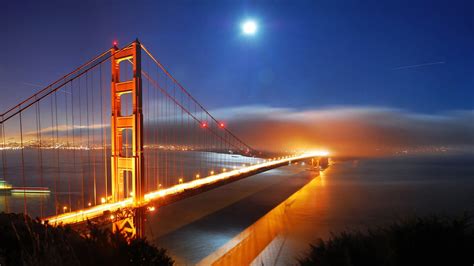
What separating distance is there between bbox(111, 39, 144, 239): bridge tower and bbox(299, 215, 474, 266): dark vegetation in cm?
1056

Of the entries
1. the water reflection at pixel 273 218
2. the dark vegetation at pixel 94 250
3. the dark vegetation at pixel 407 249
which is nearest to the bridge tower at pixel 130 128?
the water reflection at pixel 273 218

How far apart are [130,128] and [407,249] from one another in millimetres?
12469

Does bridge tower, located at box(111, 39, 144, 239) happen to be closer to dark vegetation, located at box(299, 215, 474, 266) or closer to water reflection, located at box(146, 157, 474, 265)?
water reflection, located at box(146, 157, 474, 265)

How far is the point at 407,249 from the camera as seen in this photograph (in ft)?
15.4

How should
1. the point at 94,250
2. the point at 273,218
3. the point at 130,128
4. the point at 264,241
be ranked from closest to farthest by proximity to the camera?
the point at 94,250 → the point at 130,128 → the point at 264,241 → the point at 273,218

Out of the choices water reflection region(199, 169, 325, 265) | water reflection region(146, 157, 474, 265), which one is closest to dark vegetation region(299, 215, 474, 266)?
water reflection region(146, 157, 474, 265)

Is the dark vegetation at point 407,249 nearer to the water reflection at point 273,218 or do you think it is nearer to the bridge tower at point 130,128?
the water reflection at point 273,218

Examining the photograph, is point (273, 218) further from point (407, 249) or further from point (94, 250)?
point (94, 250)

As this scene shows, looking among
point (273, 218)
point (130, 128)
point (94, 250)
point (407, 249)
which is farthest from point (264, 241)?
point (94, 250)

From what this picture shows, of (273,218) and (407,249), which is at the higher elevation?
(407,249)

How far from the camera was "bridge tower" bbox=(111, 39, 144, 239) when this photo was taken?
13.5 m

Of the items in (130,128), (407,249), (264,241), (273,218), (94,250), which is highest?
(130,128)

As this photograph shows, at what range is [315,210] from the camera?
26047 millimetres

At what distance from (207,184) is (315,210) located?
1118 centimetres
